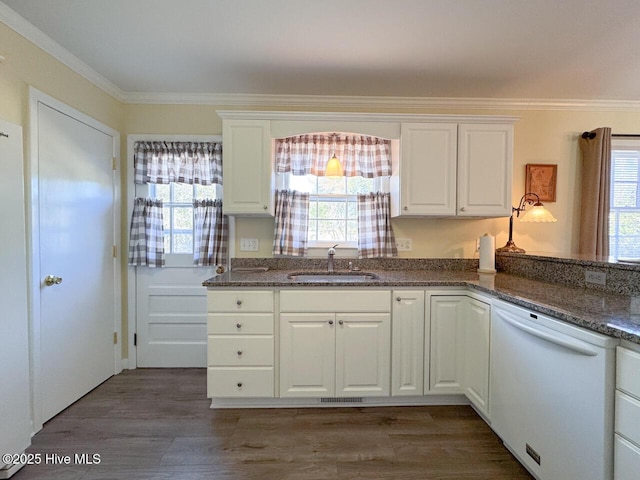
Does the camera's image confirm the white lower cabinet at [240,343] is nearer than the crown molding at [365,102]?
Yes

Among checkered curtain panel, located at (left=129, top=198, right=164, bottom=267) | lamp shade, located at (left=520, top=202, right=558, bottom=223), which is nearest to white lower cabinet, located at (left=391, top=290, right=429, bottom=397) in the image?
lamp shade, located at (left=520, top=202, right=558, bottom=223)

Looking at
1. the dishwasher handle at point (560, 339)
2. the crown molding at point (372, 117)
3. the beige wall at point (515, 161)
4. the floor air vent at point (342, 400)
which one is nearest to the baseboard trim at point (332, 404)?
the floor air vent at point (342, 400)

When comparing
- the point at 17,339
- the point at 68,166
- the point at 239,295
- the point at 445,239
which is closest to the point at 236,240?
the point at 239,295

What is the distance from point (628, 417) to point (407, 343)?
1.18 meters

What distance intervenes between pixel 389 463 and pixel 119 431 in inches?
64.2

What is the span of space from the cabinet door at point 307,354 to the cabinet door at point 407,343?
43cm

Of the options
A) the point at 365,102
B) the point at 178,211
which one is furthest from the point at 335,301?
the point at 365,102

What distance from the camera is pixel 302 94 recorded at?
2.68 meters

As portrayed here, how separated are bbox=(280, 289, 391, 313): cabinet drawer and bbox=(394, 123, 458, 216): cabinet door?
77 cm

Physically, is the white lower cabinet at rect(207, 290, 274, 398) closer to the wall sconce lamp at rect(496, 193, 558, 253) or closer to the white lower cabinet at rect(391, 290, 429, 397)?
the white lower cabinet at rect(391, 290, 429, 397)

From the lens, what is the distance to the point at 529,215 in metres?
2.56

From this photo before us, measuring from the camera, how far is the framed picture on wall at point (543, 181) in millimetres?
2809

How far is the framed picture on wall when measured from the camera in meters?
2.81

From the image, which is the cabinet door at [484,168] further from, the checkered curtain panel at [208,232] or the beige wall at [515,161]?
the checkered curtain panel at [208,232]
